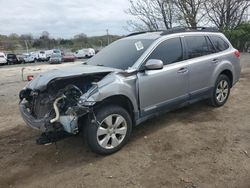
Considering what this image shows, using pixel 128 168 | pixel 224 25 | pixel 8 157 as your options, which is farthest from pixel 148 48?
pixel 224 25

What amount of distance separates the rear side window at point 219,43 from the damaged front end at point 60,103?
293 centimetres

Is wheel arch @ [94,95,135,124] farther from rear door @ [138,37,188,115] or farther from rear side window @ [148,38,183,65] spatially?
rear side window @ [148,38,183,65]

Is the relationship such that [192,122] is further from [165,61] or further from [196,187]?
[196,187]

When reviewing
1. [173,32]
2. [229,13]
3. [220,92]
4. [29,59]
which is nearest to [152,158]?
[173,32]

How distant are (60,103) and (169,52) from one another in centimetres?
218

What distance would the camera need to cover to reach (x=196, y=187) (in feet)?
11.0

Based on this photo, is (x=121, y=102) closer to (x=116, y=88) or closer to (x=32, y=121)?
(x=116, y=88)

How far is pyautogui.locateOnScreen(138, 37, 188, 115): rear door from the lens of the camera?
4684 millimetres

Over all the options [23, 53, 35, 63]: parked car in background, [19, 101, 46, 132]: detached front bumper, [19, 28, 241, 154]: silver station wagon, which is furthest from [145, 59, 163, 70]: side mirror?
[23, 53, 35, 63]: parked car in background

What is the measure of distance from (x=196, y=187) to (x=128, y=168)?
0.96 m

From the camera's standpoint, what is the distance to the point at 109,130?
4270 millimetres

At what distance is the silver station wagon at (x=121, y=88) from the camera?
4078mm

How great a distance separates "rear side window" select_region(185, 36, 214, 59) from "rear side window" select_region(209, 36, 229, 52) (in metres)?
0.20

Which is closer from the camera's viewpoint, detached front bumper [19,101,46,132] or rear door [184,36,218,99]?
detached front bumper [19,101,46,132]
